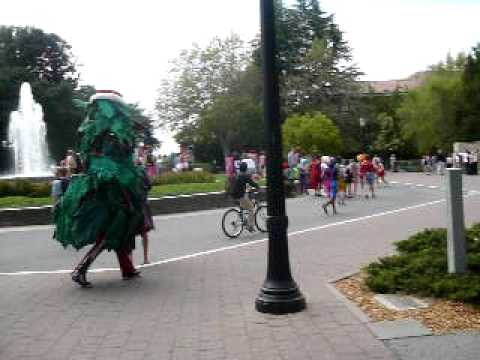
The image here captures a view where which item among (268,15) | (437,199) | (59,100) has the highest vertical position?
(59,100)

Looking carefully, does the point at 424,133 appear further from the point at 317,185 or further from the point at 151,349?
the point at 151,349

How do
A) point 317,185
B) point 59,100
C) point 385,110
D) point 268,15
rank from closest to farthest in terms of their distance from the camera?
1. point 268,15
2. point 317,185
3. point 59,100
4. point 385,110

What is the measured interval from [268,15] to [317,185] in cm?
2005

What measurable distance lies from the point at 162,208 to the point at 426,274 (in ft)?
44.7

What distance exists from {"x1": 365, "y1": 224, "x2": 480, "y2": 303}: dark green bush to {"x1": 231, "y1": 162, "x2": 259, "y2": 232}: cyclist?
5675mm

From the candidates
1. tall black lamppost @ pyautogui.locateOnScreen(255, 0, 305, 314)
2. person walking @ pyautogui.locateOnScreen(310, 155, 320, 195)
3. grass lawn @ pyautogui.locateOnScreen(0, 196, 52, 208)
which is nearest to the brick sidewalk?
tall black lamppost @ pyautogui.locateOnScreen(255, 0, 305, 314)

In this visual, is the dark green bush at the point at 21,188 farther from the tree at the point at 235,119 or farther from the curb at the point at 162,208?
the tree at the point at 235,119

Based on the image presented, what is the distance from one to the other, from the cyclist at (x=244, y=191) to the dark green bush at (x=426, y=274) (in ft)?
18.6

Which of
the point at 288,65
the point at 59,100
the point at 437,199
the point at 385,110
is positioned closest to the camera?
the point at 437,199

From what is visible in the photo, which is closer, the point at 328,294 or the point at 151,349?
the point at 151,349

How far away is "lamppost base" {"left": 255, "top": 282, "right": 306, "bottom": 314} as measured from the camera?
274 inches

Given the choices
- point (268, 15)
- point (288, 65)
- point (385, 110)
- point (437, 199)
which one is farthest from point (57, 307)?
point (385, 110)

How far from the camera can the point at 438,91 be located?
59781mm

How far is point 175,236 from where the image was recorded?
1511cm
